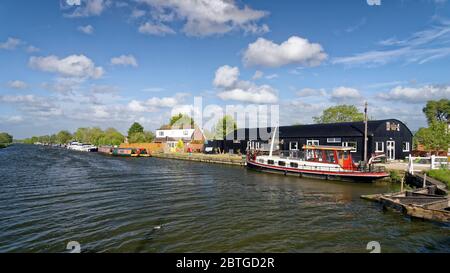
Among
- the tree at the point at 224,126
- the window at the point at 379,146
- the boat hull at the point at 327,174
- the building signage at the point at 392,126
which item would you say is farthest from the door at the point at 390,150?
the tree at the point at 224,126

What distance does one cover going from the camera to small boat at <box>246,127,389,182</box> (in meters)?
27.9

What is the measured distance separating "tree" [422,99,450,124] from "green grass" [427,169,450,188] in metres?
74.6

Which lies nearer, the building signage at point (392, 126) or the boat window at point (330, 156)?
the boat window at point (330, 156)

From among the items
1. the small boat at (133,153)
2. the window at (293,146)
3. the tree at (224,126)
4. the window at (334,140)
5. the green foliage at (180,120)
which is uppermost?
the green foliage at (180,120)

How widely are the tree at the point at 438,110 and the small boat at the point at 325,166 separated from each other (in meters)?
71.7

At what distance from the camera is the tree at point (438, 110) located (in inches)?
3296

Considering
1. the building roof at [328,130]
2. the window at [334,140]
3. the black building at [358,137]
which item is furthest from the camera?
the window at [334,140]

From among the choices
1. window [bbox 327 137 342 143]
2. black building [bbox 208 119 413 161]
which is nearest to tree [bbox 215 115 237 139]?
black building [bbox 208 119 413 161]

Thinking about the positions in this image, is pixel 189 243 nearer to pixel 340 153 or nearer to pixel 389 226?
pixel 389 226

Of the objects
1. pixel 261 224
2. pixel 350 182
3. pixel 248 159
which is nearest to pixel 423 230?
pixel 261 224

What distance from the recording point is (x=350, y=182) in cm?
2823

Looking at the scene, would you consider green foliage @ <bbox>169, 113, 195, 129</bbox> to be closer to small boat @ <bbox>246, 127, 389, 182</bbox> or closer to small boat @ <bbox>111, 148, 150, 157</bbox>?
small boat @ <bbox>111, 148, 150, 157</bbox>

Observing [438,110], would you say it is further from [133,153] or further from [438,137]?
[133,153]

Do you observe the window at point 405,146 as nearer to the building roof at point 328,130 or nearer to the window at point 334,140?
the building roof at point 328,130
